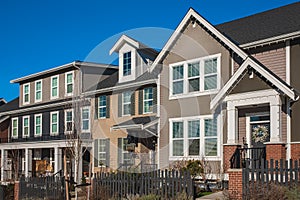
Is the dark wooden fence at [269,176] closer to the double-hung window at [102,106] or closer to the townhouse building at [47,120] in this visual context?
the townhouse building at [47,120]

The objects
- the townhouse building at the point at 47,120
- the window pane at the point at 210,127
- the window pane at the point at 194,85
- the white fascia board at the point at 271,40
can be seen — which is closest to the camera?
the white fascia board at the point at 271,40

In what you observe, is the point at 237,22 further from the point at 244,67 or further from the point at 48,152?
the point at 48,152

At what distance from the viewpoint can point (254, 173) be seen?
13.8 m

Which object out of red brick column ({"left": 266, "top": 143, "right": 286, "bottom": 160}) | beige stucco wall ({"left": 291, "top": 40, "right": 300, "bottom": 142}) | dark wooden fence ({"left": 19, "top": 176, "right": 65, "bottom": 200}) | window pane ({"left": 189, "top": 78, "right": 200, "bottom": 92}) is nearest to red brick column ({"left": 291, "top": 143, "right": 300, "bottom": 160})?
beige stucco wall ({"left": 291, "top": 40, "right": 300, "bottom": 142})

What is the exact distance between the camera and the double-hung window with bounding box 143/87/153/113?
2675 cm

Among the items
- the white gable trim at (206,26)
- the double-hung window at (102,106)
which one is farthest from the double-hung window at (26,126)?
the white gable trim at (206,26)

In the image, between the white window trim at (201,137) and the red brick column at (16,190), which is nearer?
the red brick column at (16,190)

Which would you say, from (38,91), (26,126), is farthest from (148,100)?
(26,126)

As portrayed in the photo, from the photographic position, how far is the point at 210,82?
73.3 ft

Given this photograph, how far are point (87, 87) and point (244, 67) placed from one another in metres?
16.8

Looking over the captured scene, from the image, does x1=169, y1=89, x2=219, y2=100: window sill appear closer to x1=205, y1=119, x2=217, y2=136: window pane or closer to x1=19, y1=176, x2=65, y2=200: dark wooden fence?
x1=205, y1=119, x2=217, y2=136: window pane

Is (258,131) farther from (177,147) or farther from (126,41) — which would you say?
(126,41)

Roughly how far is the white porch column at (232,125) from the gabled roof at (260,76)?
69 centimetres

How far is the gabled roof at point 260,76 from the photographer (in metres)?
17.9
